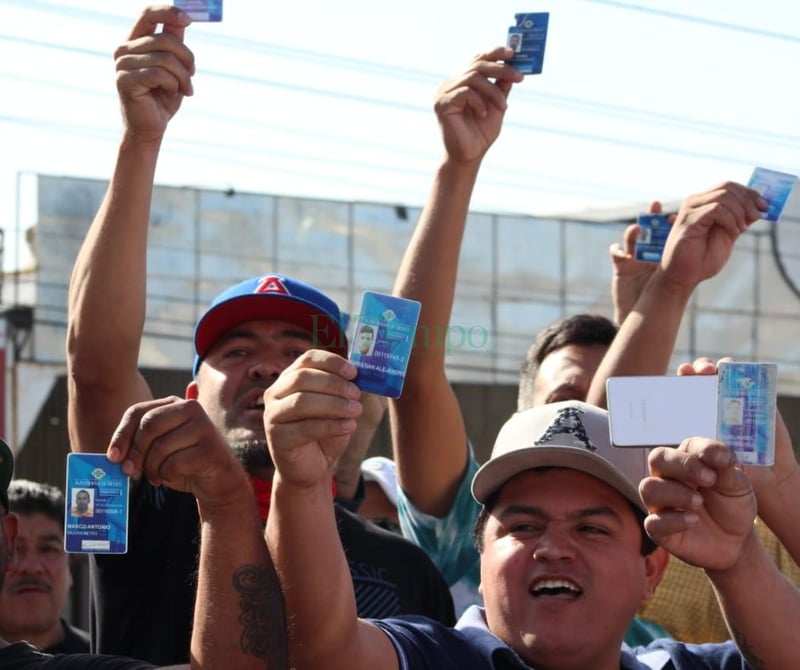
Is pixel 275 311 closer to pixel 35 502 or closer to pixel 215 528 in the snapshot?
pixel 215 528

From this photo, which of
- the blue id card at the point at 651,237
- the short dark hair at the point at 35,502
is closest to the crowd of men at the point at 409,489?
the blue id card at the point at 651,237

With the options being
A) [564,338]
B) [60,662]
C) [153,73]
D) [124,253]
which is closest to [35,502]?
[124,253]

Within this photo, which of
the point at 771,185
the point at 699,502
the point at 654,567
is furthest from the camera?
the point at 771,185

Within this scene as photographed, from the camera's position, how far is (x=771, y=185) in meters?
4.86

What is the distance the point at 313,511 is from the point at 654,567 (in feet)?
3.54

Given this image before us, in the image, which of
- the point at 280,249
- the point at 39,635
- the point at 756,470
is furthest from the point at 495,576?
the point at 280,249

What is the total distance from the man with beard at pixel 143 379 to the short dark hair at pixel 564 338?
1.01m

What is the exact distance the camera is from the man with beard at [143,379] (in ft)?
12.3

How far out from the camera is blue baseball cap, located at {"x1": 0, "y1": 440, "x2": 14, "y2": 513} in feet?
11.7

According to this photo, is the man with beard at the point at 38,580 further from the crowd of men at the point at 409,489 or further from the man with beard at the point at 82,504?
the man with beard at the point at 82,504

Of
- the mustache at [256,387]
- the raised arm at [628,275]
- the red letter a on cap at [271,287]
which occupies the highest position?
the raised arm at [628,275]

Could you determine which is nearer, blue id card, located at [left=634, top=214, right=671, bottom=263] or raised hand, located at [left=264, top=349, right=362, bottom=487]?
raised hand, located at [left=264, top=349, right=362, bottom=487]

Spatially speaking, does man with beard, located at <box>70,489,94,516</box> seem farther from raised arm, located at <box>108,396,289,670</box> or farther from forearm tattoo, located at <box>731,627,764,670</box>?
forearm tattoo, located at <box>731,627,764,670</box>

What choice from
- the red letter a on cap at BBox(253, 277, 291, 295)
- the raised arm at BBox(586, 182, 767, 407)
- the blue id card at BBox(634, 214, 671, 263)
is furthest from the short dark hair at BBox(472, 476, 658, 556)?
the blue id card at BBox(634, 214, 671, 263)
